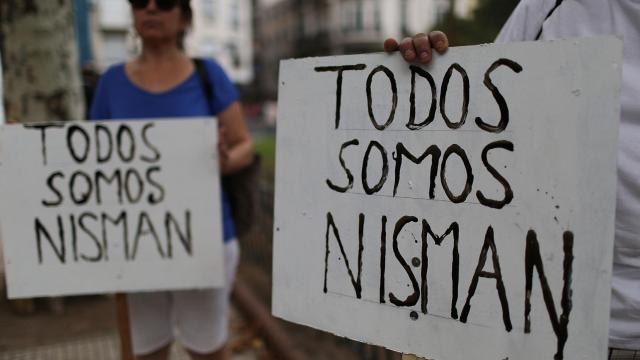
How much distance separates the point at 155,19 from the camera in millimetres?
1921

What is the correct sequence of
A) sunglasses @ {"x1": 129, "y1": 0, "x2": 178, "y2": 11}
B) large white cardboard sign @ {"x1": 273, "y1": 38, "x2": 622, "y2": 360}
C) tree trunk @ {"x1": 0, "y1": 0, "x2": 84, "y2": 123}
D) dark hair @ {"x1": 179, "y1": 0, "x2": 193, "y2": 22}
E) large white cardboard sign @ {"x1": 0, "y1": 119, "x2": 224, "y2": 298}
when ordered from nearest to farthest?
large white cardboard sign @ {"x1": 273, "y1": 38, "x2": 622, "y2": 360}
large white cardboard sign @ {"x1": 0, "y1": 119, "x2": 224, "y2": 298}
sunglasses @ {"x1": 129, "y1": 0, "x2": 178, "y2": 11}
dark hair @ {"x1": 179, "y1": 0, "x2": 193, "y2": 22}
tree trunk @ {"x1": 0, "y1": 0, "x2": 84, "y2": 123}

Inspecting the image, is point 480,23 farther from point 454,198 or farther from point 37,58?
point 454,198

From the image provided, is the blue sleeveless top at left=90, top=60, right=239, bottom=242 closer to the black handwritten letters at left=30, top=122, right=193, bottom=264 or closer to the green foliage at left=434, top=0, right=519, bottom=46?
the black handwritten letters at left=30, top=122, right=193, bottom=264

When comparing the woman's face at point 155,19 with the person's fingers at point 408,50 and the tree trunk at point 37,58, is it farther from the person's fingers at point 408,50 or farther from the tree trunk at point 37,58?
the tree trunk at point 37,58

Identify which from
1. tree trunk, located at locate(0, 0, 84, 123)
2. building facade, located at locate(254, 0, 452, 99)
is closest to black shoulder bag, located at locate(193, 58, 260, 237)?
tree trunk, located at locate(0, 0, 84, 123)

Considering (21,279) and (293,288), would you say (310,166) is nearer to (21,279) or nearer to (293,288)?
(293,288)

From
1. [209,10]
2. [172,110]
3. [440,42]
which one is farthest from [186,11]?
[209,10]

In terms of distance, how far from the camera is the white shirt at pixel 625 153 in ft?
3.77

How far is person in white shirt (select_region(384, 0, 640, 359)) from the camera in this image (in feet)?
3.76

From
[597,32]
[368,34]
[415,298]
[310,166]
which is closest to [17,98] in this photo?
[310,166]

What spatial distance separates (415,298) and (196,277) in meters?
0.97

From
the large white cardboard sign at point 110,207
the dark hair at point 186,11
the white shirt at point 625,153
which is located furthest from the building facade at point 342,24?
the white shirt at point 625,153

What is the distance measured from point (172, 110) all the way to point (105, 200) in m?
0.43

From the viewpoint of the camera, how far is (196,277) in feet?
6.13
